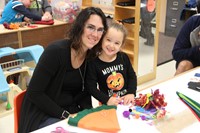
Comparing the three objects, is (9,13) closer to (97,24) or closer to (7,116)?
(7,116)

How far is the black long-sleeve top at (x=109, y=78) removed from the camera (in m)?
1.58

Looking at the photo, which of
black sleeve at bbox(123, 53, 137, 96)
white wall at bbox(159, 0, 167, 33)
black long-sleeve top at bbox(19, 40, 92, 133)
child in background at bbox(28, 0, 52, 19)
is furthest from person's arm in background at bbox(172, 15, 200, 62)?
white wall at bbox(159, 0, 167, 33)

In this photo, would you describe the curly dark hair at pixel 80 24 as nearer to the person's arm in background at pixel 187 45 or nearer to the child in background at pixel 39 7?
the person's arm in background at pixel 187 45

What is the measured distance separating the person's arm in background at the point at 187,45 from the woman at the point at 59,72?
102 cm

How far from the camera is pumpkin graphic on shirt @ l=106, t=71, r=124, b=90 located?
1647 mm

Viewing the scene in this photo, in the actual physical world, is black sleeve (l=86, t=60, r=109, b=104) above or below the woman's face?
below

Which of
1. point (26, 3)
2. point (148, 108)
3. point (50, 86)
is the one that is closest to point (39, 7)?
point (26, 3)

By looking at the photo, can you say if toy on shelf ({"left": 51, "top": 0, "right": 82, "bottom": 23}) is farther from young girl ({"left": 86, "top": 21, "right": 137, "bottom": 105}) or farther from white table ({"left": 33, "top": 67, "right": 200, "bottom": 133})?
white table ({"left": 33, "top": 67, "right": 200, "bottom": 133})

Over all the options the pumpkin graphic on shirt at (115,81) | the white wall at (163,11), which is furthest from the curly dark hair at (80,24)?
the white wall at (163,11)

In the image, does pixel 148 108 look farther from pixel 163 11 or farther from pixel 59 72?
pixel 163 11

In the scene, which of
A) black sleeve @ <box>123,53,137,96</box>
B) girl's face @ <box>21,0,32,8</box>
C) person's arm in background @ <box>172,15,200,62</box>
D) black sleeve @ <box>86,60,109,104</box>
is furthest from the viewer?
girl's face @ <box>21,0,32,8</box>

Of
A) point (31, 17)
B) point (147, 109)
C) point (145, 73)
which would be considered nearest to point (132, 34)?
point (145, 73)

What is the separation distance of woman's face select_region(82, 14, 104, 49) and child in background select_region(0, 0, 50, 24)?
1.93 metres

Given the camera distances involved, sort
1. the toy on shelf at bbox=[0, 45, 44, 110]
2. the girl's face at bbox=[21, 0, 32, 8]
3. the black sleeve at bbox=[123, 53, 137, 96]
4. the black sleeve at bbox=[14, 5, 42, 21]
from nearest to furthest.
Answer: the black sleeve at bbox=[123, 53, 137, 96], the toy on shelf at bbox=[0, 45, 44, 110], the black sleeve at bbox=[14, 5, 42, 21], the girl's face at bbox=[21, 0, 32, 8]
